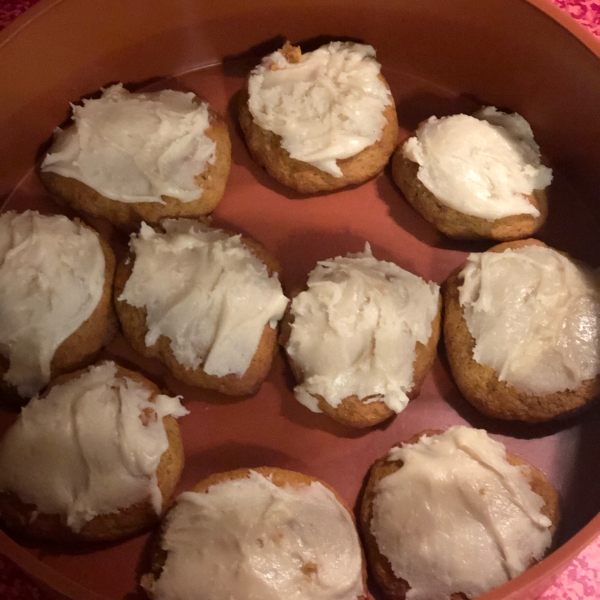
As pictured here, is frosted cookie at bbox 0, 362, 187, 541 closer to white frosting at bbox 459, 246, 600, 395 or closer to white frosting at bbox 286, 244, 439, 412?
white frosting at bbox 286, 244, 439, 412

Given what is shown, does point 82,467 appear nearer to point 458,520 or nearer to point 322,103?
point 458,520

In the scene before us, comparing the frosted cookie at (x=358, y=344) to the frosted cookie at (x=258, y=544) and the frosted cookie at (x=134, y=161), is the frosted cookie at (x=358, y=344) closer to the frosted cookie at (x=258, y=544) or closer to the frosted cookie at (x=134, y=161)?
the frosted cookie at (x=258, y=544)

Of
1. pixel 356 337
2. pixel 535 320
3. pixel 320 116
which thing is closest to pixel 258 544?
pixel 356 337

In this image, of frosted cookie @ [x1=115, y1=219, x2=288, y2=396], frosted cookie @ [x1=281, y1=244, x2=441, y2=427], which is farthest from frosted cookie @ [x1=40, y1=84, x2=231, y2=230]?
frosted cookie @ [x1=281, y1=244, x2=441, y2=427]

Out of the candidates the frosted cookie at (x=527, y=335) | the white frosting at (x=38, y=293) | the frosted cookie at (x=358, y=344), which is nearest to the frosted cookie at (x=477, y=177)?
the frosted cookie at (x=527, y=335)

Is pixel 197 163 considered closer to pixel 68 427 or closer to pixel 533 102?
pixel 68 427

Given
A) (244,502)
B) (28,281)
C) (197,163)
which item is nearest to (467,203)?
(197,163)
